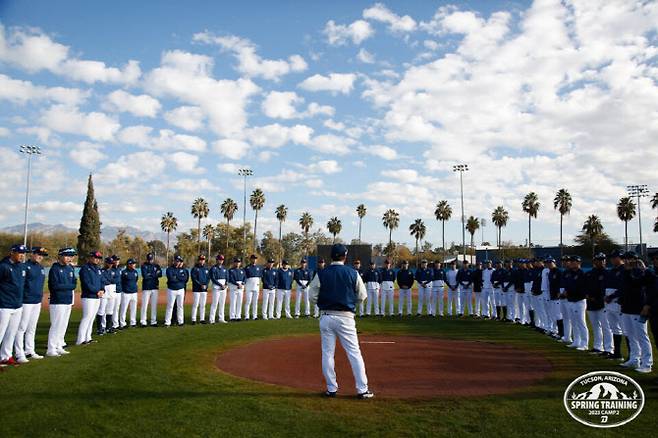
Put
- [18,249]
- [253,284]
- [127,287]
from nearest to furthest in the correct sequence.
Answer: [18,249], [127,287], [253,284]

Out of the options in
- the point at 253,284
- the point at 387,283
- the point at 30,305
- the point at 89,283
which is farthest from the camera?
the point at 387,283

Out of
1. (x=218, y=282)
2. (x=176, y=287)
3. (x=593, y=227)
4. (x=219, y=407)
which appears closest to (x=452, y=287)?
(x=218, y=282)

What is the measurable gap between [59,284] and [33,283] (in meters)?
0.77

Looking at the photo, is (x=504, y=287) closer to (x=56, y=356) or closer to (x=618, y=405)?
(x=618, y=405)

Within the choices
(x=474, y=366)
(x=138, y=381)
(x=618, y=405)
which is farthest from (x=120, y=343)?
(x=618, y=405)

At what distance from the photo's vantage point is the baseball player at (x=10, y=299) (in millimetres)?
8805

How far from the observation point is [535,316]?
50.1ft

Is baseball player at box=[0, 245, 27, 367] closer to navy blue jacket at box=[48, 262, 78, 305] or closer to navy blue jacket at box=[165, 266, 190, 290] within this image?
navy blue jacket at box=[48, 262, 78, 305]

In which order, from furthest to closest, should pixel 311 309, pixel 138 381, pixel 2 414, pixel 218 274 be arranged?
pixel 311 309 → pixel 218 274 → pixel 138 381 → pixel 2 414

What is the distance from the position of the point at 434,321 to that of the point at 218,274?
8.12 meters

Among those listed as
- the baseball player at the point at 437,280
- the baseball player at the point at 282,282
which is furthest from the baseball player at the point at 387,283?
the baseball player at the point at 282,282

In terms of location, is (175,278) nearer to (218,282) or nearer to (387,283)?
(218,282)

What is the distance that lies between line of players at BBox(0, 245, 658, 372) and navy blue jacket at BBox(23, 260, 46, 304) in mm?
19

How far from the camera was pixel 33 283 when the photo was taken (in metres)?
9.61
